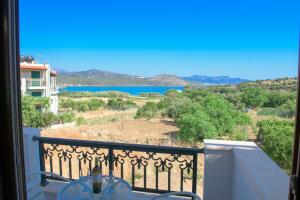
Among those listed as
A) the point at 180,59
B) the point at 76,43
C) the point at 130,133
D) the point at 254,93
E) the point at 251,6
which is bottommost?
the point at 130,133

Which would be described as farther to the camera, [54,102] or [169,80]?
[54,102]

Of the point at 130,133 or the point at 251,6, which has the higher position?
the point at 251,6

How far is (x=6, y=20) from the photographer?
2.57 feet

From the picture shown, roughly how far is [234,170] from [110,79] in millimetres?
9122

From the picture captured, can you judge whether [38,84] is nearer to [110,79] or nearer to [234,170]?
[110,79]

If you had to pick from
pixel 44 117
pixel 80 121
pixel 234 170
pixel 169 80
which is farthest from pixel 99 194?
pixel 44 117

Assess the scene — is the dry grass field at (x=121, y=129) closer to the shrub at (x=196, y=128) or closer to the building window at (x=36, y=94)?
the shrub at (x=196, y=128)

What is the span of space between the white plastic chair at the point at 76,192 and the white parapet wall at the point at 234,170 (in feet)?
3.51

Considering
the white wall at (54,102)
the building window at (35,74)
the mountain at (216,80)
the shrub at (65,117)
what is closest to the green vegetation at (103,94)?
the shrub at (65,117)

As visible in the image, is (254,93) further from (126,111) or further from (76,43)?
(76,43)

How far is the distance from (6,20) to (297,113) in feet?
3.18

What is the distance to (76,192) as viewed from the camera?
67.7 inches

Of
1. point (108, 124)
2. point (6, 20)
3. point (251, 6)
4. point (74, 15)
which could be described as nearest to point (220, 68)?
point (251, 6)

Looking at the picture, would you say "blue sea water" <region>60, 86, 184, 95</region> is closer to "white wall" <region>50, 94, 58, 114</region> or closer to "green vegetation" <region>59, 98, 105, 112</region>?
"green vegetation" <region>59, 98, 105, 112</region>
